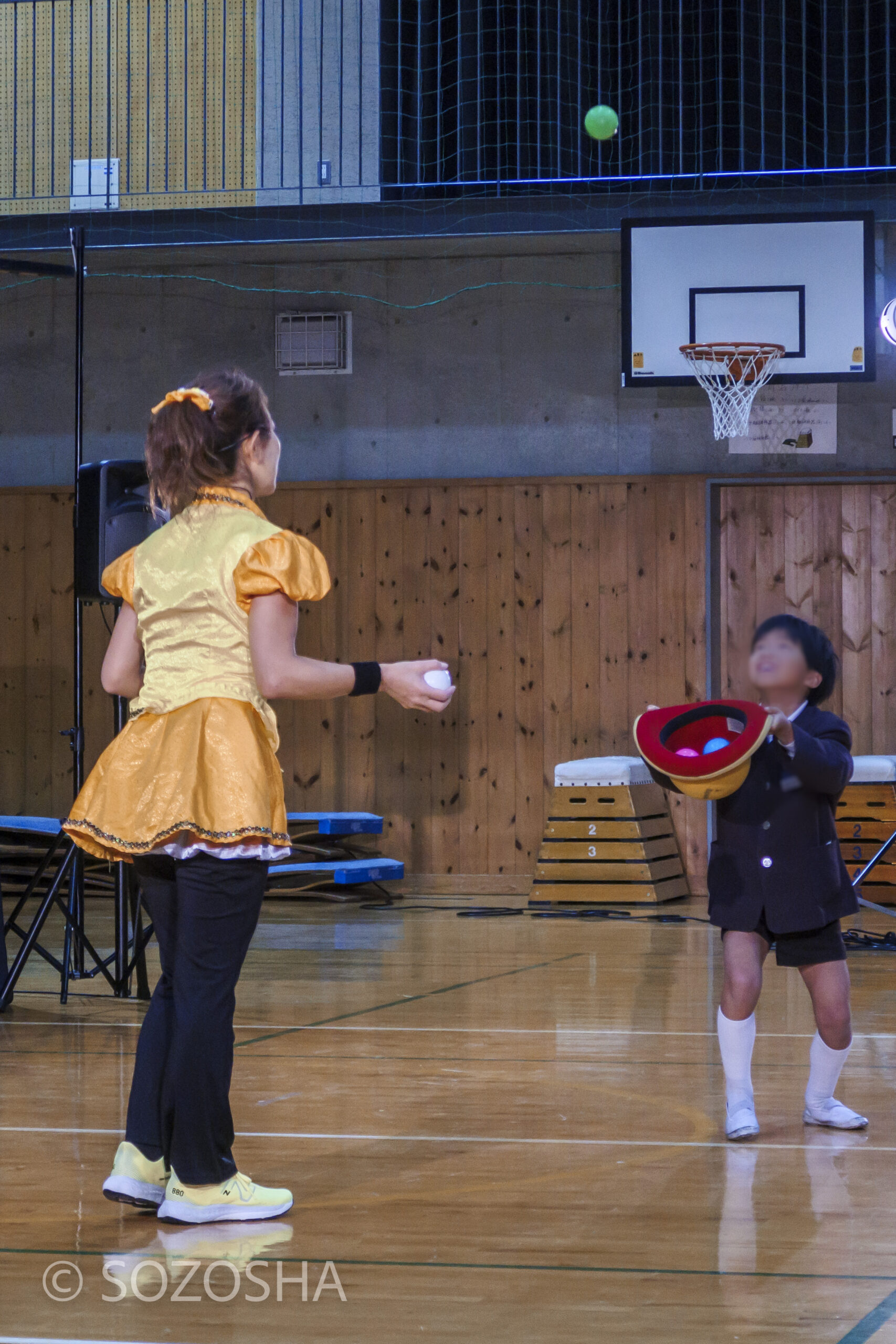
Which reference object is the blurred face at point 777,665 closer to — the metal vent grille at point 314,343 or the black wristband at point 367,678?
Answer: the black wristband at point 367,678

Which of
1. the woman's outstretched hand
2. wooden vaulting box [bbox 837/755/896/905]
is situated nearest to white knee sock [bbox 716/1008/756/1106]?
the woman's outstretched hand

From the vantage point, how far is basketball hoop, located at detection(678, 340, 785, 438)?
7840 mm

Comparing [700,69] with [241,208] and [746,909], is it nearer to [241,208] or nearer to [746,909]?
[241,208]

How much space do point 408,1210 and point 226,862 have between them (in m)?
0.68

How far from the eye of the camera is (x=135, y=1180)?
7.94ft

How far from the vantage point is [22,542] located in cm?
941

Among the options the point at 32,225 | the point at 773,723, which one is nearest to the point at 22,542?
the point at 32,225

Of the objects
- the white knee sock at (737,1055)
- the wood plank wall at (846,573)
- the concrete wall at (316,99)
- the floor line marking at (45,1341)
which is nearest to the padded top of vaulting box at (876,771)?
the wood plank wall at (846,573)

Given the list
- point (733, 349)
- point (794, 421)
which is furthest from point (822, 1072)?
point (794, 421)

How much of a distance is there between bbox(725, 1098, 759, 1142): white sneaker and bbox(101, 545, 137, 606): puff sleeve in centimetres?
157

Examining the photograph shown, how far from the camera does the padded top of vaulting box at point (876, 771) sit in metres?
6.80

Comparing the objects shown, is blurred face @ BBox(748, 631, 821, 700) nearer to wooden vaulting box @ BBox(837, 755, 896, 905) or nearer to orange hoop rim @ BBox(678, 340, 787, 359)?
wooden vaulting box @ BBox(837, 755, 896, 905)

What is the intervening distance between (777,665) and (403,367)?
6735 millimetres

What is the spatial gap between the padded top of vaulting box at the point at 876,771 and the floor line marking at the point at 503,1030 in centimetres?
272
